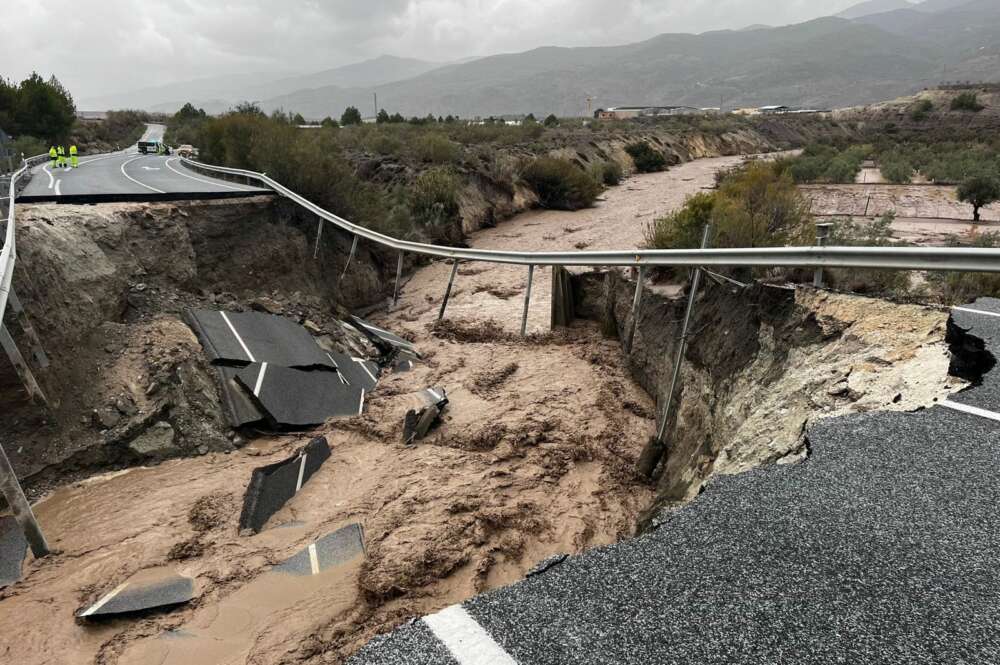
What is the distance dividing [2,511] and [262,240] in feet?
30.3

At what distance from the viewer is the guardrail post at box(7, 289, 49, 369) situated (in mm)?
7641

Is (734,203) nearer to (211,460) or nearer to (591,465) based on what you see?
(591,465)

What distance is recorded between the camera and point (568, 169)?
96.5ft

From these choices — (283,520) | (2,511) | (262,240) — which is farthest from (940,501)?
(262,240)

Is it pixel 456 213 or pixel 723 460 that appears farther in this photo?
pixel 456 213

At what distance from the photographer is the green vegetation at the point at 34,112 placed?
41.3 m

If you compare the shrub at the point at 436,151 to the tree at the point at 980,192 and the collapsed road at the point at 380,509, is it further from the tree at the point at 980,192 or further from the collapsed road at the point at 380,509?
the tree at the point at 980,192

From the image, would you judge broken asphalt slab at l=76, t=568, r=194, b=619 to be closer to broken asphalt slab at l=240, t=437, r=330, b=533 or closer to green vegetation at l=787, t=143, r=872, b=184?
broken asphalt slab at l=240, t=437, r=330, b=533

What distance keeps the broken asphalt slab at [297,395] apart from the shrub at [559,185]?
21.0 m

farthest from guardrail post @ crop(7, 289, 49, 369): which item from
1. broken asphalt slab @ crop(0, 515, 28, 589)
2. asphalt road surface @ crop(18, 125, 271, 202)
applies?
asphalt road surface @ crop(18, 125, 271, 202)

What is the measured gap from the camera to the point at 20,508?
5.69 m

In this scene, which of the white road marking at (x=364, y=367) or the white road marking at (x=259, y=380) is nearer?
the white road marking at (x=259, y=380)

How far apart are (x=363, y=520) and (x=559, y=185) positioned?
82.3 feet

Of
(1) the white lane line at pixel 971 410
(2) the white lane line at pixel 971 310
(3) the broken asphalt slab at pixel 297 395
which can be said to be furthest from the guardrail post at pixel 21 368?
(2) the white lane line at pixel 971 310
